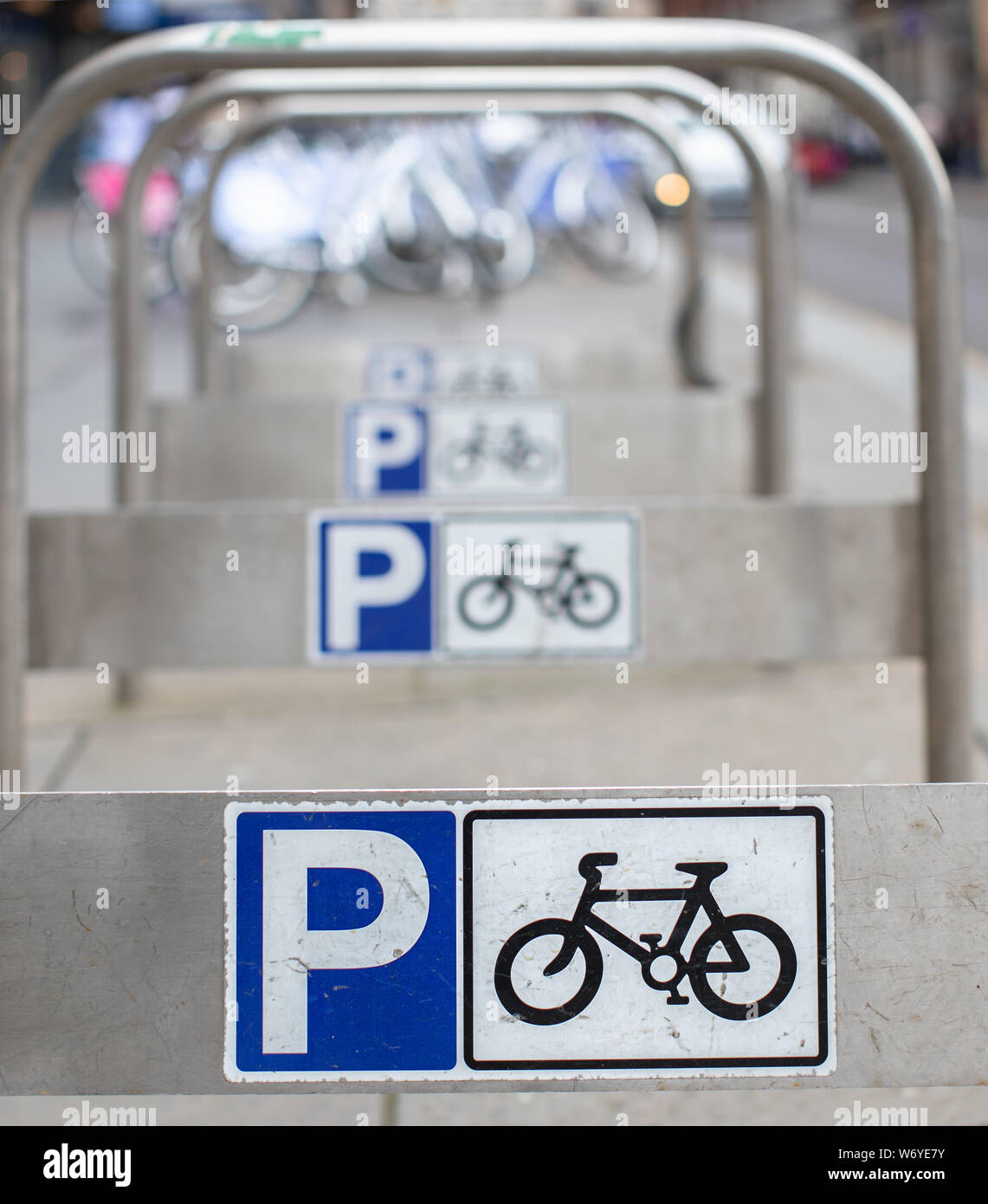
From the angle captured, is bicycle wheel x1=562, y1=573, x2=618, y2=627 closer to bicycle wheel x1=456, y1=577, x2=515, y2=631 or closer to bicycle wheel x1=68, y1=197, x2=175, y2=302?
bicycle wheel x1=456, y1=577, x2=515, y2=631

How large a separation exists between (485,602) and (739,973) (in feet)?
4.46

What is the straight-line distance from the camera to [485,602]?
99.7 inches

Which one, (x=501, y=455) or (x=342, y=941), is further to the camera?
(x=501, y=455)

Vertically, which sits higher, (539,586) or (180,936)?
(539,586)

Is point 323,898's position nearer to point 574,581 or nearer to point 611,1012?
point 611,1012

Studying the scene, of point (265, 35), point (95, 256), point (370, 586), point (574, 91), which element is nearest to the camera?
point (265, 35)

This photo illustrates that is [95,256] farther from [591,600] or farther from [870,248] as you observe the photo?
[870,248]

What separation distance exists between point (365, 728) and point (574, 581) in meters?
1.25

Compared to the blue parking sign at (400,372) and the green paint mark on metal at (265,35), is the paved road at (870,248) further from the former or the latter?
the green paint mark on metal at (265,35)

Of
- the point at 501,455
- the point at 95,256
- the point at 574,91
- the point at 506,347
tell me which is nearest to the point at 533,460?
the point at 501,455

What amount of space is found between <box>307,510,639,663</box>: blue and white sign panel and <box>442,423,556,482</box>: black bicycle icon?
133cm

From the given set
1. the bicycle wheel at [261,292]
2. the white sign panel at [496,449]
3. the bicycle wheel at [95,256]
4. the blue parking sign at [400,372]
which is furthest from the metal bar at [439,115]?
the bicycle wheel at [95,256]

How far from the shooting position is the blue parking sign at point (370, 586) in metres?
2.47

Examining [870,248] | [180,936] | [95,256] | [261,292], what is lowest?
[180,936]
